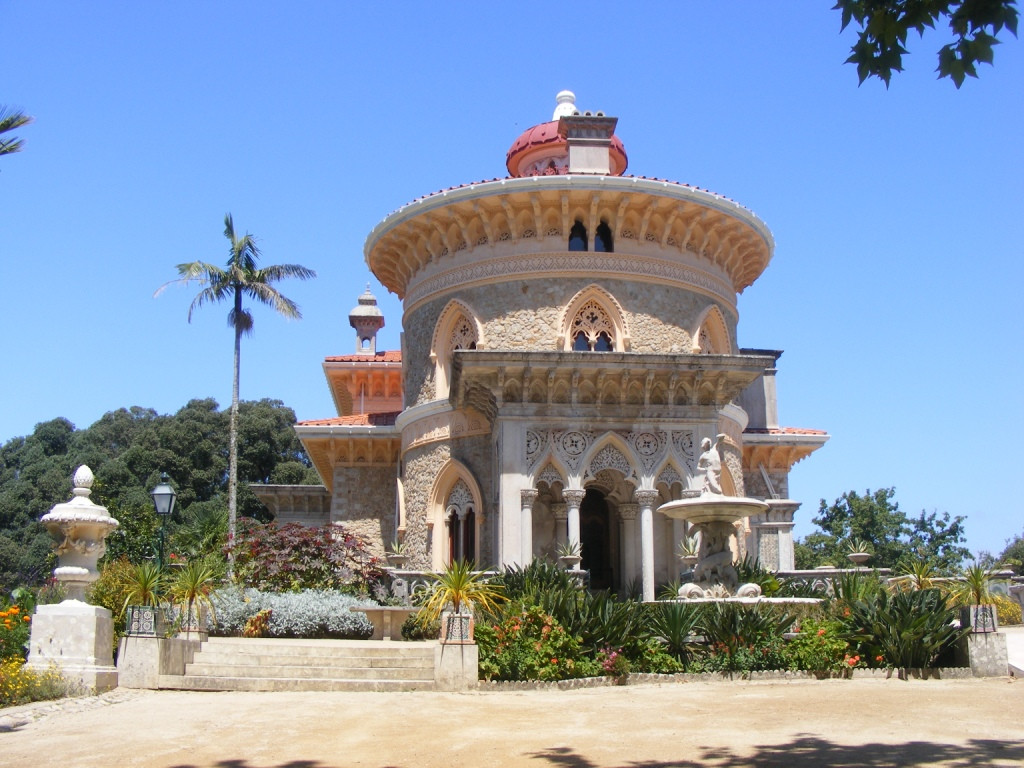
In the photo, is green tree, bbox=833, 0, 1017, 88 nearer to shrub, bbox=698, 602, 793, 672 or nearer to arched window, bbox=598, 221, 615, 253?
shrub, bbox=698, 602, 793, 672

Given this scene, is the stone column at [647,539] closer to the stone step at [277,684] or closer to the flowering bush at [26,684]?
the stone step at [277,684]

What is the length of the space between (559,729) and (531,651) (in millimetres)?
3661

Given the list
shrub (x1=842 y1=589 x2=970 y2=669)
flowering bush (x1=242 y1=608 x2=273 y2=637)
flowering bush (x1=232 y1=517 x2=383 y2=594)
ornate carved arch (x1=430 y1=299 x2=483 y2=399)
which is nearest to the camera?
shrub (x1=842 y1=589 x2=970 y2=669)

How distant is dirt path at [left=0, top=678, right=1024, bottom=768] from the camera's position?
766 centimetres

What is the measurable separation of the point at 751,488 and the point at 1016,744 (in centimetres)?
2018

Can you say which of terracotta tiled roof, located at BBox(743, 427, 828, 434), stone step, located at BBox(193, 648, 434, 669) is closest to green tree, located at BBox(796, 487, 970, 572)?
terracotta tiled roof, located at BBox(743, 427, 828, 434)

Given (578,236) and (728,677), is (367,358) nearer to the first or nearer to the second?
(578,236)

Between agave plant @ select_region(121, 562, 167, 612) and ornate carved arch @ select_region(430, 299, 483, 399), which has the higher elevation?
ornate carved arch @ select_region(430, 299, 483, 399)

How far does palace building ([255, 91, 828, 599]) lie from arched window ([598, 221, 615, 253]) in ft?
0.11

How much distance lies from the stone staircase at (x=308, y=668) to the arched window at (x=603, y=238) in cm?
1065

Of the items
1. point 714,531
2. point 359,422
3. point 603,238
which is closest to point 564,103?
point 603,238

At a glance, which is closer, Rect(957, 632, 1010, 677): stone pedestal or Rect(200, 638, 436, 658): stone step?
Rect(957, 632, 1010, 677): stone pedestal

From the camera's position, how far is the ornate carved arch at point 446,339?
23453 millimetres

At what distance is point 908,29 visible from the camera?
636 cm
